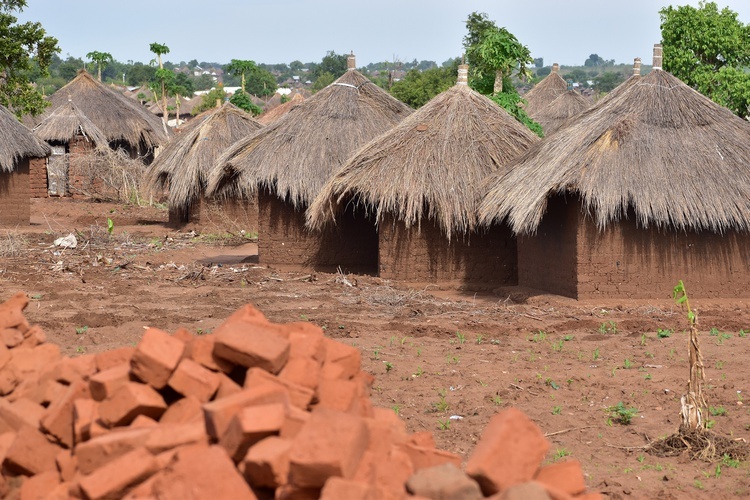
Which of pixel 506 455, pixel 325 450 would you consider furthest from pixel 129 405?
pixel 506 455

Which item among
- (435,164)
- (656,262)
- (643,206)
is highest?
(435,164)

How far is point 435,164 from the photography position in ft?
44.2

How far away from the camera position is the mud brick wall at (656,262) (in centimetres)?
1167

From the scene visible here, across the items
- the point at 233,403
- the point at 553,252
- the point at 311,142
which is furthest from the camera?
the point at 311,142

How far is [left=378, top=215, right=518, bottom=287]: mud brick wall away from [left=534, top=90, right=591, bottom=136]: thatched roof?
12704 millimetres

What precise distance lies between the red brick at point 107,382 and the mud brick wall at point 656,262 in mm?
8047

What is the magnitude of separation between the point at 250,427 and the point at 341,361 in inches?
42.7

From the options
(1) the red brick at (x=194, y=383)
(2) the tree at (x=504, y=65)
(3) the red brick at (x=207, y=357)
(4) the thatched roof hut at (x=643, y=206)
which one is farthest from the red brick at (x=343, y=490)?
(2) the tree at (x=504, y=65)

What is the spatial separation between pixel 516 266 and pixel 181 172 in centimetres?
898

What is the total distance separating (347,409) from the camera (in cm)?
423

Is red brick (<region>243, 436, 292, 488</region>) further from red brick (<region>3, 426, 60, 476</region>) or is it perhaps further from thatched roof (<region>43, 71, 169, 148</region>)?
thatched roof (<region>43, 71, 169, 148</region>)

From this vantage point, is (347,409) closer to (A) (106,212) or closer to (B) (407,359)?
(B) (407,359)

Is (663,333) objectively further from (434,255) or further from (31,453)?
(31,453)

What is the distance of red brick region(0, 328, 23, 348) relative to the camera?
5.66 meters
